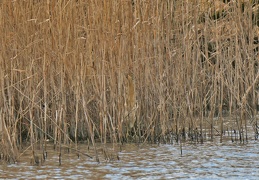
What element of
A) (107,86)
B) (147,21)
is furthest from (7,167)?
(147,21)

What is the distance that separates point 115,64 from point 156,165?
4.82 feet

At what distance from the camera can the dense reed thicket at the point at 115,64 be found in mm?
6980

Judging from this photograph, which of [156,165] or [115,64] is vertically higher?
[115,64]

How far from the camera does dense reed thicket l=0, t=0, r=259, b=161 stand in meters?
6.98

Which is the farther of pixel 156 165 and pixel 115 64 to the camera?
pixel 115 64

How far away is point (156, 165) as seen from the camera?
6336mm

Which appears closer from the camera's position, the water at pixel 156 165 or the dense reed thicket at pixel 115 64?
the water at pixel 156 165

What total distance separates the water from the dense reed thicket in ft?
0.97

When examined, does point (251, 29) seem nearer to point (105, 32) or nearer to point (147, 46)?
point (147, 46)

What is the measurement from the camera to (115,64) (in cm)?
730

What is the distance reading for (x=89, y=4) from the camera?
726 cm

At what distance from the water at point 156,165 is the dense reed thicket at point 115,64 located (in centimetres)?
29

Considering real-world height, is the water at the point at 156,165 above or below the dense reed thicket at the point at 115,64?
below

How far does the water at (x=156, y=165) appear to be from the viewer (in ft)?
19.2
